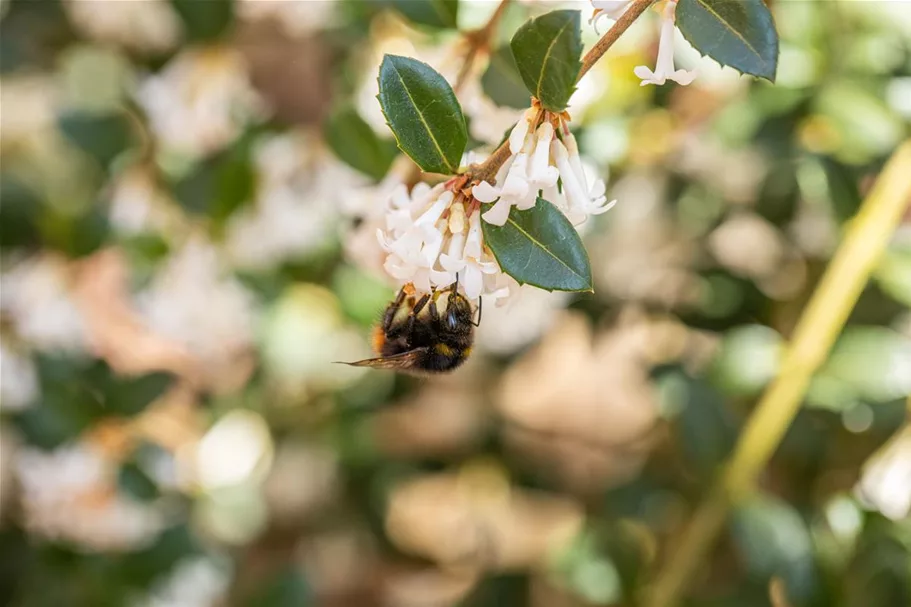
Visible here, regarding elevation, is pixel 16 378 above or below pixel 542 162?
below

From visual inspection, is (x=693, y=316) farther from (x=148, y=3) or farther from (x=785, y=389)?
(x=148, y=3)

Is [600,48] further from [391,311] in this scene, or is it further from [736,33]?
[391,311]

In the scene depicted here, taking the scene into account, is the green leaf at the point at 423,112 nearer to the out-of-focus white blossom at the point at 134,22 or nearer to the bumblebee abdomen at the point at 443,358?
the bumblebee abdomen at the point at 443,358

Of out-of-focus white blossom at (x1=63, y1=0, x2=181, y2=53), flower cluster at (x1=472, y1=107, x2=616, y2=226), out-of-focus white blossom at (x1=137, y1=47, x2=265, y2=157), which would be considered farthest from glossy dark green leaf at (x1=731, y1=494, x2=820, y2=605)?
out-of-focus white blossom at (x1=63, y1=0, x2=181, y2=53)

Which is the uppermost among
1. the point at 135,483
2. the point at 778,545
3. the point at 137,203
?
the point at 137,203

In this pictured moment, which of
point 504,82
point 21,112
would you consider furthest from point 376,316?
point 21,112

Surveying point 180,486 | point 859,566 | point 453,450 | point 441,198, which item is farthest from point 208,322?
point 859,566
